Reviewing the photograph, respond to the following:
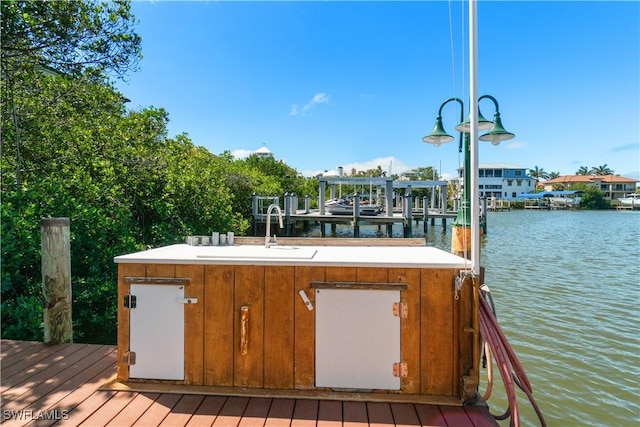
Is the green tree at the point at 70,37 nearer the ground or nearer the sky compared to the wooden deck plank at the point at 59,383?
nearer the sky

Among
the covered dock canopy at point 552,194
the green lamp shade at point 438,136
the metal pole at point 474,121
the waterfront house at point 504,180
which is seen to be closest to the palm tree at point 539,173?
the waterfront house at point 504,180

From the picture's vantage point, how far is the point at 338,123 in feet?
68.8

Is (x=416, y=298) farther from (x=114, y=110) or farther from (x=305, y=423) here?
(x=114, y=110)

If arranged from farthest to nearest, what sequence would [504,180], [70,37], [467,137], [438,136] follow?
[504,180], [70,37], [438,136], [467,137]

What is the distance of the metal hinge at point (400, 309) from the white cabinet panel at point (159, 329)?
1.36 metres

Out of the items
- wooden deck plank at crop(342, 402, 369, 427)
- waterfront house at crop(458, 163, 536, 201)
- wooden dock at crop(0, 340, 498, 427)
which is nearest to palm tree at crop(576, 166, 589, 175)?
waterfront house at crop(458, 163, 536, 201)

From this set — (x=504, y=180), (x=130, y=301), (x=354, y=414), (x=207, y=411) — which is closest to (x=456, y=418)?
(x=354, y=414)

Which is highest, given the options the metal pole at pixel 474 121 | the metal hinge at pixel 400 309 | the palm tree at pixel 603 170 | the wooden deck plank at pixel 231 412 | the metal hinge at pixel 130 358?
the palm tree at pixel 603 170

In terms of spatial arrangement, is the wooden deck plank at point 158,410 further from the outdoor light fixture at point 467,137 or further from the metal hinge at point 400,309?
the outdoor light fixture at point 467,137

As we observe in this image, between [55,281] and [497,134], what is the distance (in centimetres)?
420

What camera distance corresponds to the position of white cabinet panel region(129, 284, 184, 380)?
215 centimetres

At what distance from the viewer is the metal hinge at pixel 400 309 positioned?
2025 mm

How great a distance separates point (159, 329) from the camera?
216 cm

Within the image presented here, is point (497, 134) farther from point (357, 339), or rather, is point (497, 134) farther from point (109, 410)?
point (109, 410)
